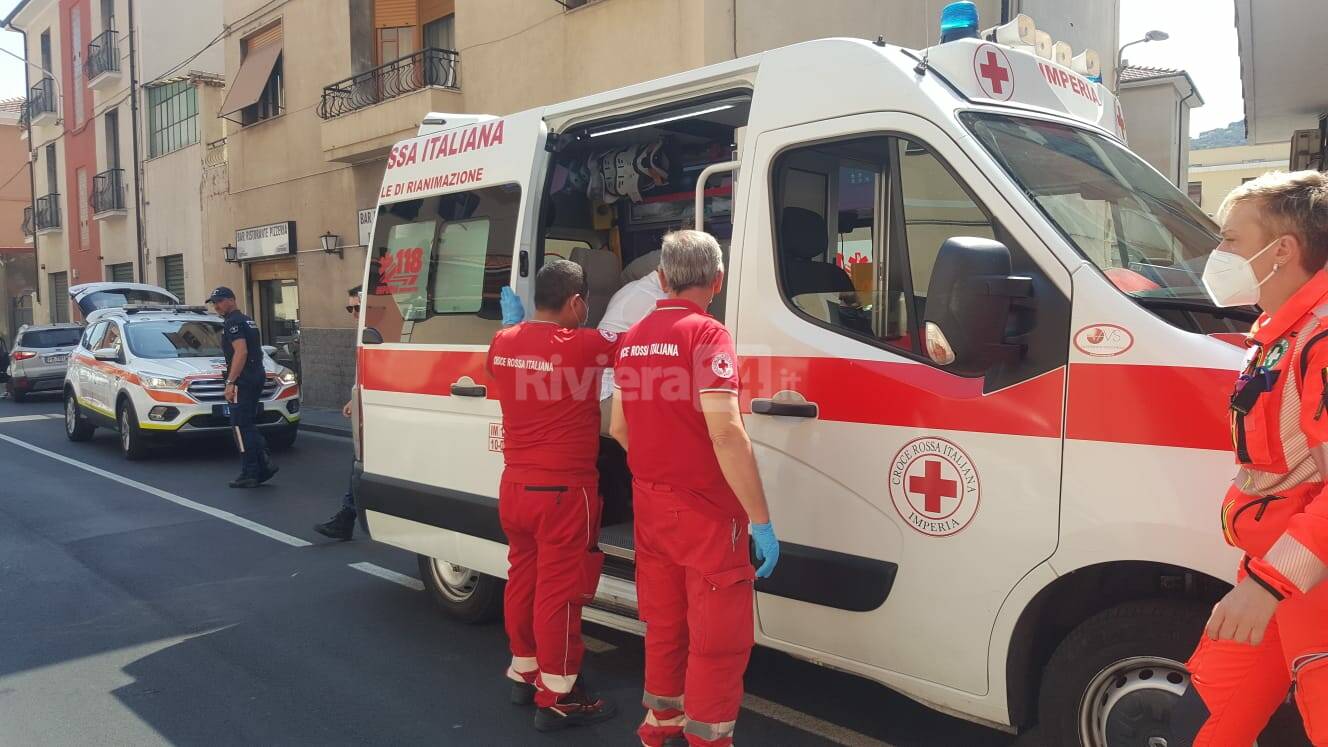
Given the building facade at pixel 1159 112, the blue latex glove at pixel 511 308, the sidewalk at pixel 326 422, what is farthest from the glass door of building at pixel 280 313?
the building facade at pixel 1159 112

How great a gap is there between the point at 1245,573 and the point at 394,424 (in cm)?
395

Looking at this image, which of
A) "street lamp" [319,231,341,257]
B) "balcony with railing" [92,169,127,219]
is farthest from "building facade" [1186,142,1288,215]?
"balcony with railing" [92,169,127,219]

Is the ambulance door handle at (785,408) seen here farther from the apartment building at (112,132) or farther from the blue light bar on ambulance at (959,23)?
the apartment building at (112,132)

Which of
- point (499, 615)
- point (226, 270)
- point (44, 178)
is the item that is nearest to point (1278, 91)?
point (499, 615)

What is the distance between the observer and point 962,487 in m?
2.93

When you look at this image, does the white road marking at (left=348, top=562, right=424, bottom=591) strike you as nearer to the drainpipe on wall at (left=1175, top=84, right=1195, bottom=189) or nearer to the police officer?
the police officer

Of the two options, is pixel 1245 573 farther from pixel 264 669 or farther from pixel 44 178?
pixel 44 178

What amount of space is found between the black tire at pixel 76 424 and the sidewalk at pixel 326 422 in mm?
2693

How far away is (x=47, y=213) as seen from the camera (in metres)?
30.6

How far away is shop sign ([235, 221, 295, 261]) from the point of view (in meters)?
18.0

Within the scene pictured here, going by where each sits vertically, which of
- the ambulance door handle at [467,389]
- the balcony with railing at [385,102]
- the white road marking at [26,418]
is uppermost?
the balcony with railing at [385,102]

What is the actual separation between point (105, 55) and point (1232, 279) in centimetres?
2886

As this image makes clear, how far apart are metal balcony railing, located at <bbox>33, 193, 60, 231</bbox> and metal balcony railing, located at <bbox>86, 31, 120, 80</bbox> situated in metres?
5.99

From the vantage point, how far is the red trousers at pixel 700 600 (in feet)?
10.2
